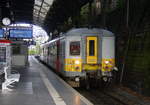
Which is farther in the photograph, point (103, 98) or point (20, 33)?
point (20, 33)

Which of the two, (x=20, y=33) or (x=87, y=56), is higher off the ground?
(x=20, y=33)

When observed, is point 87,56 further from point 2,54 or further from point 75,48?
point 2,54

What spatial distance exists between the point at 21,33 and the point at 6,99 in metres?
16.3

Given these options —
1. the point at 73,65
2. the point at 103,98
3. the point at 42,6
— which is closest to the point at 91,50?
the point at 73,65

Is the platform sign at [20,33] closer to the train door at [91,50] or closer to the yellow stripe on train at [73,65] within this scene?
the yellow stripe on train at [73,65]

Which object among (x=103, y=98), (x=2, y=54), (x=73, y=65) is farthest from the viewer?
(x=73, y=65)

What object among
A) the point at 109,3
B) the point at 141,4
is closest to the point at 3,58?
the point at 141,4

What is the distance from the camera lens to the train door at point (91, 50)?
14.4 meters

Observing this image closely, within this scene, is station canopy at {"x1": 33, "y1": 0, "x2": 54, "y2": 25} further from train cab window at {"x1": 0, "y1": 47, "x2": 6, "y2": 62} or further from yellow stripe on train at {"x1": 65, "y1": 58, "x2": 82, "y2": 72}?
train cab window at {"x1": 0, "y1": 47, "x2": 6, "y2": 62}

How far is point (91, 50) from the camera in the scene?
14516 mm

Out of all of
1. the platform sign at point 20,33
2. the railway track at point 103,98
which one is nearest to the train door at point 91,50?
the railway track at point 103,98

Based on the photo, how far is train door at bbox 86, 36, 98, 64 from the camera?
47.2ft

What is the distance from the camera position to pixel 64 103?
29.5 feet

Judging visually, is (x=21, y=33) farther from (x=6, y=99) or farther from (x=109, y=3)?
(x=6, y=99)
